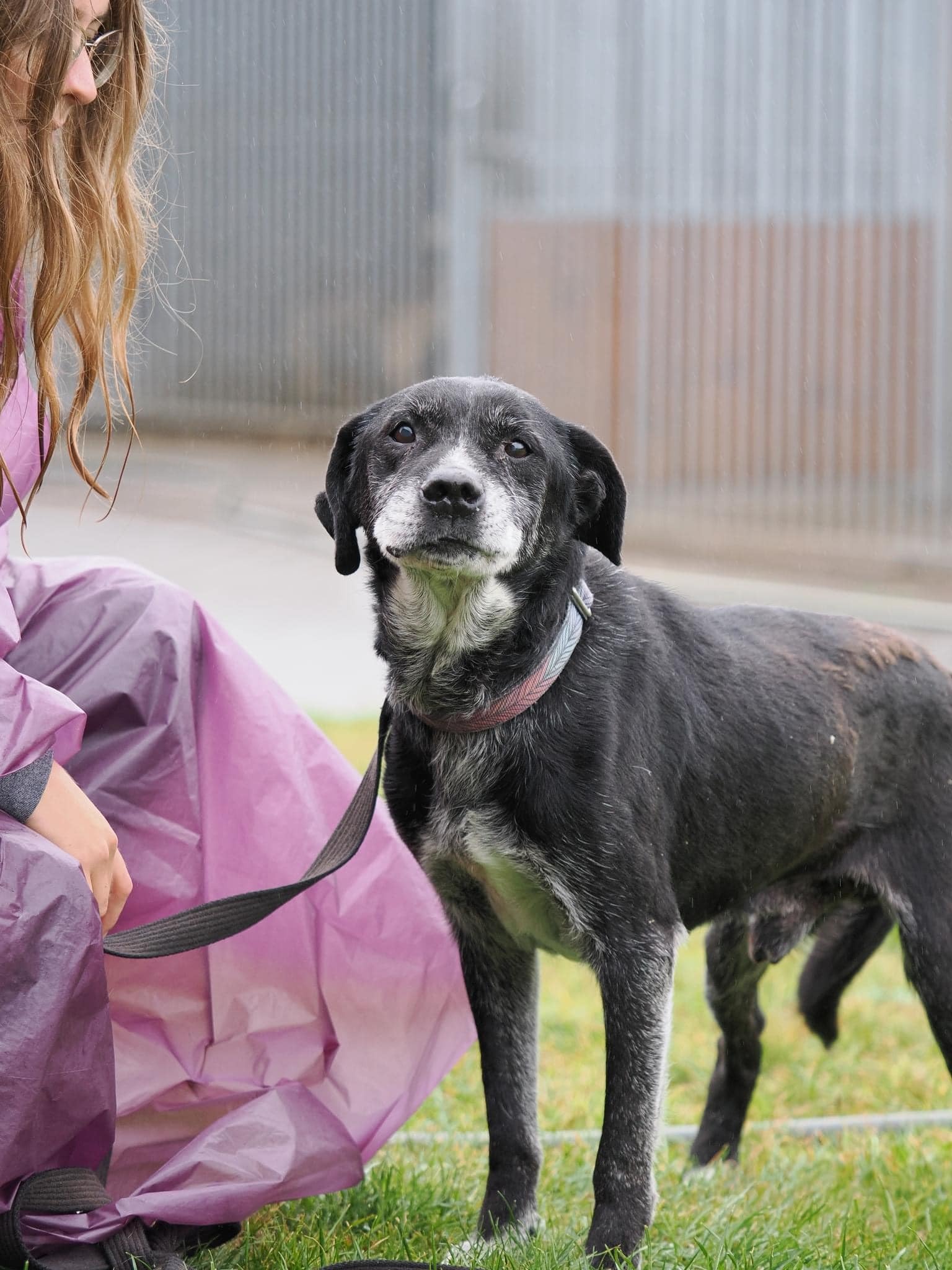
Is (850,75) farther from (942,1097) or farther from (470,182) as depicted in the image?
(942,1097)

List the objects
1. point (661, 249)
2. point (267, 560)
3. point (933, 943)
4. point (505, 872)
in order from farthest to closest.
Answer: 1. point (267, 560)
2. point (661, 249)
3. point (933, 943)
4. point (505, 872)

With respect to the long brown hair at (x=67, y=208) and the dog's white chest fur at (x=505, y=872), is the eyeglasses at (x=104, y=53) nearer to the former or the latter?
the long brown hair at (x=67, y=208)

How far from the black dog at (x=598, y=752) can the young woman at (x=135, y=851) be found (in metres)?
0.21

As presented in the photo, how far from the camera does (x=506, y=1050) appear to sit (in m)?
2.48

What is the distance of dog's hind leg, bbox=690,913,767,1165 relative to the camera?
2881 mm

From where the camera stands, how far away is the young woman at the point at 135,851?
79.2 inches

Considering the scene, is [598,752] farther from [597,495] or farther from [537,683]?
[597,495]

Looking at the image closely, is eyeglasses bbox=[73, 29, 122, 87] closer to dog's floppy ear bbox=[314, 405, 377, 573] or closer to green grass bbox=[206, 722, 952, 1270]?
dog's floppy ear bbox=[314, 405, 377, 573]

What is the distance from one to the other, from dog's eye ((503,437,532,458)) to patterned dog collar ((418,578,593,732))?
0.74 feet

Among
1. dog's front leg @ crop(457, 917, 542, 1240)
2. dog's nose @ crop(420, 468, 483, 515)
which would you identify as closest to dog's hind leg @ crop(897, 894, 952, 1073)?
dog's front leg @ crop(457, 917, 542, 1240)

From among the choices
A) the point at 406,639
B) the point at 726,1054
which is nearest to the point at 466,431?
the point at 406,639

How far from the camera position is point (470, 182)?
7.14m

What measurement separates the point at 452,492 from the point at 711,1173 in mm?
1478

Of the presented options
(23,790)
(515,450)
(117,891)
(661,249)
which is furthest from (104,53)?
(661,249)
